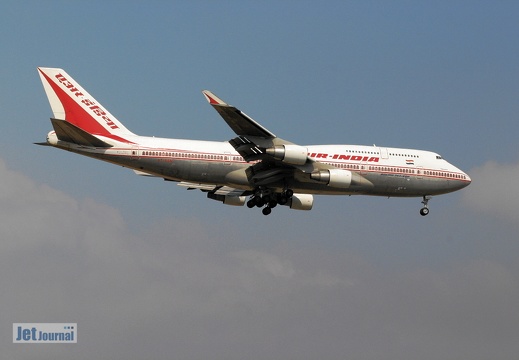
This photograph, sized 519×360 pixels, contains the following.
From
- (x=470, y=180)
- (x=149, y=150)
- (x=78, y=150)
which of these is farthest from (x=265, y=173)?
(x=470, y=180)

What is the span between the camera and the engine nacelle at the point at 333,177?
51781 mm

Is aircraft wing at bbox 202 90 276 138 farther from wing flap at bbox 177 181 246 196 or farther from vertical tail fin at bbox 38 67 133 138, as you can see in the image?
wing flap at bbox 177 181 246 196

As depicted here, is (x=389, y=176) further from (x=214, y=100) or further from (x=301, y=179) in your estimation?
(x=214, y=100)

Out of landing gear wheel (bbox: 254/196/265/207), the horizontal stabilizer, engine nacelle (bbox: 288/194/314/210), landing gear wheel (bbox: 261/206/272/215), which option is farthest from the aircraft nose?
the horizontal stabilizer

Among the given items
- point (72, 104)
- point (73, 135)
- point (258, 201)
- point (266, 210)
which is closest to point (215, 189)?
→ point (258, 201)

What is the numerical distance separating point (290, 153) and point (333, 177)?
3825mm

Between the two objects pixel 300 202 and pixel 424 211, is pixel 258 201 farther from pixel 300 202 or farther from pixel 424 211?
pixel 424 211

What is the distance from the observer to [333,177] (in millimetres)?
51781

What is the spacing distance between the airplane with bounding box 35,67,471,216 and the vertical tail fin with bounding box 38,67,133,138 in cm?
6

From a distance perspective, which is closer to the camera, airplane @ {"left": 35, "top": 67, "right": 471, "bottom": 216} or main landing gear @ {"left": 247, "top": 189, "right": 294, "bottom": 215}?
airplane @ {"left": 35, "top": 67, "right": 471, "bottom": 216}

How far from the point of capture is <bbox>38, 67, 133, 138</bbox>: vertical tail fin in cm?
5281

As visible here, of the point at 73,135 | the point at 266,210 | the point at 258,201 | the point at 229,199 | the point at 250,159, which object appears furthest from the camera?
the point at 229,199

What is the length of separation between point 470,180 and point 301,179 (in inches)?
512

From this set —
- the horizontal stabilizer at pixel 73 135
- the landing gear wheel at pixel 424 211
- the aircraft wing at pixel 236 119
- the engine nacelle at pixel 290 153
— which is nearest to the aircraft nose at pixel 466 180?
the landing gear wheel at pixel 424 211
